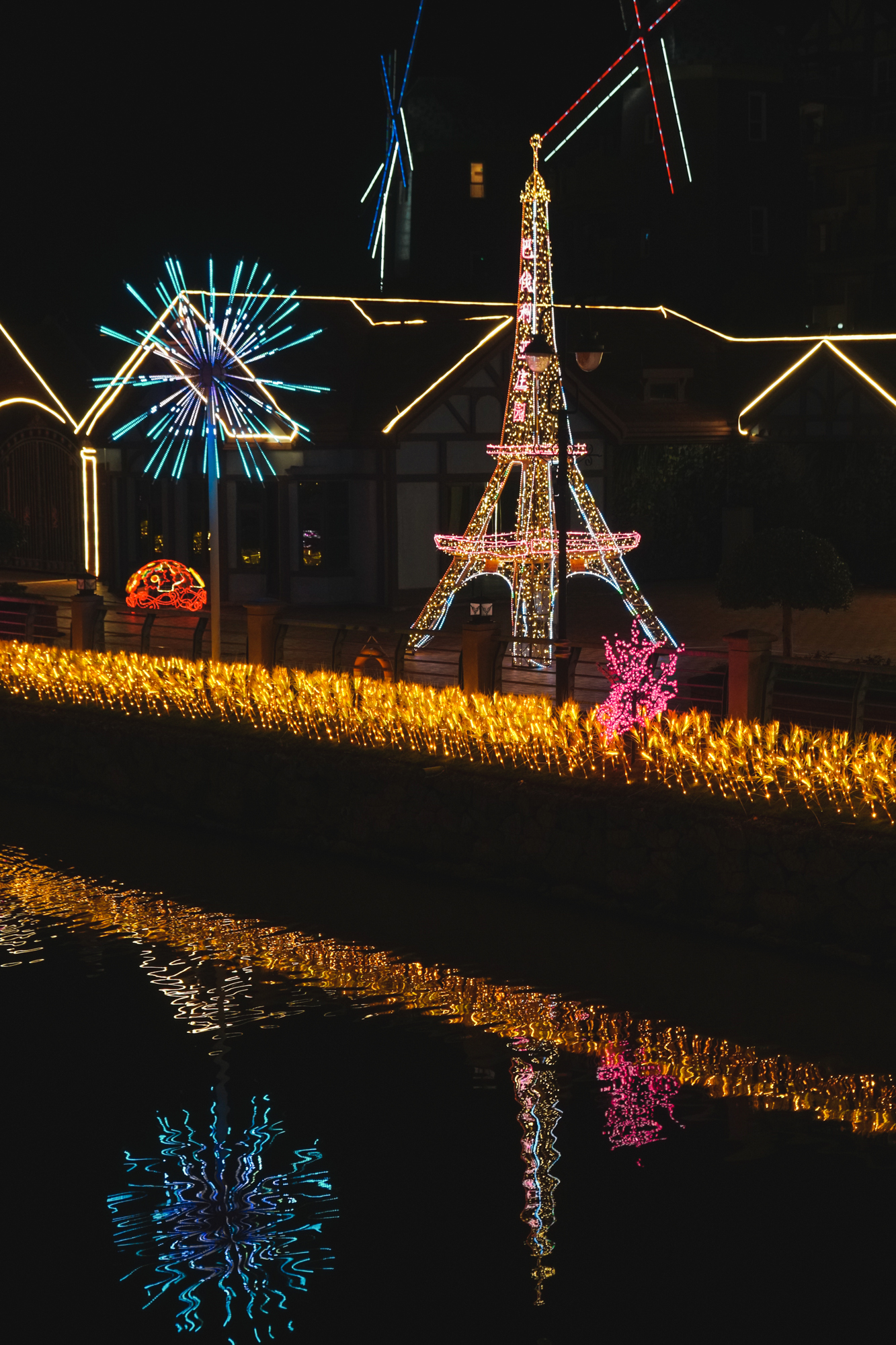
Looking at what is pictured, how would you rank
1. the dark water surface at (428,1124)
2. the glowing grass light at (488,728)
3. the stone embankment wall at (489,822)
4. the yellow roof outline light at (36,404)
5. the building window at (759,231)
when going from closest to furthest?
the dark water surface at (428,1124) < the stone embankment wall at (489,822) < the glowing grass light at (488,728) < the yellow roof outline light at (36,404) < the building window at (759,231)

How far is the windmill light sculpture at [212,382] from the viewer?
1939 cm

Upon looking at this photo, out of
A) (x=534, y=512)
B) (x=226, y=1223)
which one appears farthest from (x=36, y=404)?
(x=226, y=1223)

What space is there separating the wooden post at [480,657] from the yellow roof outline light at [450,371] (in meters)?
12.1

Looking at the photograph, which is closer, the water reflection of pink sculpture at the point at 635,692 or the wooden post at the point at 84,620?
the water reflection of pink sculpture at the point at 635,692

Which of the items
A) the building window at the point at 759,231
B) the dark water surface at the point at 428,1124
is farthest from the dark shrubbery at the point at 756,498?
the dark water surface at the point at 428,1124

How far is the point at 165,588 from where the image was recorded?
1123 inches

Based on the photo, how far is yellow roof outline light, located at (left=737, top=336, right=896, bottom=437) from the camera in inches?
1210

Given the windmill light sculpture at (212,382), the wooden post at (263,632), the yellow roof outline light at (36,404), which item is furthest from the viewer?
the yellow roof outline light at (36,404)

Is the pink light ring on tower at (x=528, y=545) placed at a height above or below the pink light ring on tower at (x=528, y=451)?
below

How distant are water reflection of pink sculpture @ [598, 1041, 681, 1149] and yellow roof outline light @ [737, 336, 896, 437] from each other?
22.6 meters

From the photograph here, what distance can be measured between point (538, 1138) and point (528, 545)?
38.3 feet

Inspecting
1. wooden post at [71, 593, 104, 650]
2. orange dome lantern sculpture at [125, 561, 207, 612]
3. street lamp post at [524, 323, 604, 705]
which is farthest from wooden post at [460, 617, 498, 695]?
orange dome lantern sculpture at [125, 561, 207, 612]

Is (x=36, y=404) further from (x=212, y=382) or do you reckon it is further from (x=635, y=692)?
(x=635, y=692)

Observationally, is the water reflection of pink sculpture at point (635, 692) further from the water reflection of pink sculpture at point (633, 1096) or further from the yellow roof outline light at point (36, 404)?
the yellow roof outline light at point (36, 404)
